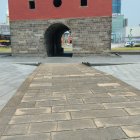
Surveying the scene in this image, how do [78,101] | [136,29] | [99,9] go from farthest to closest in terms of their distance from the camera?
1. [136,29]
2. [99,9]
3. [78,101]

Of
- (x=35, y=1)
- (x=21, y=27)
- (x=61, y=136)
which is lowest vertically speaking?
(x=61, y=136)

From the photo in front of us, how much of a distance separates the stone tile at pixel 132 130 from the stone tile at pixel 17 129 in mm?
1577

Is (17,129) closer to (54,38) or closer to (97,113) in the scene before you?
(97,113)

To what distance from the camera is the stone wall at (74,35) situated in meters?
21.3

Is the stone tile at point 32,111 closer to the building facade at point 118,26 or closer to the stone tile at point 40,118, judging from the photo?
the stone tile at point 40,118

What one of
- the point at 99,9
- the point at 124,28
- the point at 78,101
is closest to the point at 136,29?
the point at 124,28

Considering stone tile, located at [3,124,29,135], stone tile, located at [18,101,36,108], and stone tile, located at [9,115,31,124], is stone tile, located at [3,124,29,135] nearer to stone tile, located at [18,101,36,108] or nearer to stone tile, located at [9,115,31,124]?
stone tile, located at [9,115,31,124]

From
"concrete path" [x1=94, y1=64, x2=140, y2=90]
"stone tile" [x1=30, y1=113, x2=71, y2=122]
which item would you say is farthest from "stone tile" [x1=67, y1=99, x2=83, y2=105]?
"concrete path" [x1=94, y1=64, x2=140, y2=90]

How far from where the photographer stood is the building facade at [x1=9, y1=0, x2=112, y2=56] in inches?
837

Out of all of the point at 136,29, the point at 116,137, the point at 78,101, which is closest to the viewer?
the point at 116,137

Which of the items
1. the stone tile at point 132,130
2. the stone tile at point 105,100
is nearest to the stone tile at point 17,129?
the stone tile at point 132,130

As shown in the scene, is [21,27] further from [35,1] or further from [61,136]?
[61,136]

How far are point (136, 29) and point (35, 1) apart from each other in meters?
84.2

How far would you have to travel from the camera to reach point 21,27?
22.2 meters
